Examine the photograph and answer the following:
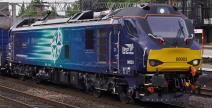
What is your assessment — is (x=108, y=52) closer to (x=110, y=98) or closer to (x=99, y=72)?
(x=99, y=72)

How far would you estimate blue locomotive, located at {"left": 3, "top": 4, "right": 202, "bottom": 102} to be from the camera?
14.3 metres

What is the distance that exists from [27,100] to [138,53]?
4990 millimetres

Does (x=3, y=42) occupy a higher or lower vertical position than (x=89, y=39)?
lower

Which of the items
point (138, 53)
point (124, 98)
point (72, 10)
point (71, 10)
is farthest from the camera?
point (72, 10)

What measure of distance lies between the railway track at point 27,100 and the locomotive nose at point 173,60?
114 inches

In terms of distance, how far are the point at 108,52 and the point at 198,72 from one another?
112 inches

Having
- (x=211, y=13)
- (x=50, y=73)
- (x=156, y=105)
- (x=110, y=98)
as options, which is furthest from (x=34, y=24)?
(x=211, y=13)

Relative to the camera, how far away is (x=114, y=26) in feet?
50.6

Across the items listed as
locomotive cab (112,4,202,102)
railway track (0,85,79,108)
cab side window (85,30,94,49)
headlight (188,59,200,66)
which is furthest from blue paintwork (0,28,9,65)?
headlight (188,59,200,66)

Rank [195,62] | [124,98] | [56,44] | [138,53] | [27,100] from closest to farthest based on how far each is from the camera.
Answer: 1. [138,53]
2. [195,62]
3. [124,98]
4. [27,100]
5. [56,44]

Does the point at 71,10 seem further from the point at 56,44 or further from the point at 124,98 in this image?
the point at 124,98

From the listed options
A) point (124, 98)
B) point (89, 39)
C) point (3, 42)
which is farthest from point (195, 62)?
point (3, 42)

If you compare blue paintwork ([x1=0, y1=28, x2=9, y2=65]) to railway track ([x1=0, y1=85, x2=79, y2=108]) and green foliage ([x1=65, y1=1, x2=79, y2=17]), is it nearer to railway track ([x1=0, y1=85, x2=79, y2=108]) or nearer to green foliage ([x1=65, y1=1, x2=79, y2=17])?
railway track ([x1=0, y1=85, x2=79, y2=108])

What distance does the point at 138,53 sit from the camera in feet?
47.1
